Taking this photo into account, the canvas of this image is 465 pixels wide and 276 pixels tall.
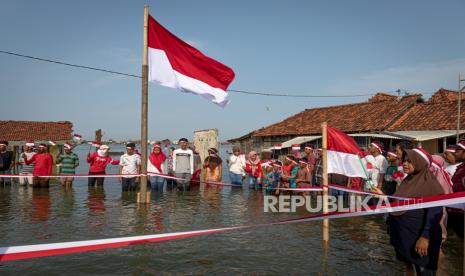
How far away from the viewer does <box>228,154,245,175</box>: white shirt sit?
1339 cm

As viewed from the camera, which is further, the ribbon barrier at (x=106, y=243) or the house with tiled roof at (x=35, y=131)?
the house with tiled roof at (x=35, y=131)

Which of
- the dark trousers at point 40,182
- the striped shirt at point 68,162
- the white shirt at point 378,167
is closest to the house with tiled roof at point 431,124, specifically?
the white shirt at point 378,167

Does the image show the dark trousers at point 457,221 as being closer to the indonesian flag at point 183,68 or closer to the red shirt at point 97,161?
the indonesian flag at point 183,68

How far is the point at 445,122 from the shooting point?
20547 millimetres

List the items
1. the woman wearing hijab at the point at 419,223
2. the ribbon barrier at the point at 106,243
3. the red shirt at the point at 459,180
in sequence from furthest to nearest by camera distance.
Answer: the red shirt at the point at 459,180 < the woman wearing hijab at the point at 419,223 < the ribbon barrier at the point at 106,243

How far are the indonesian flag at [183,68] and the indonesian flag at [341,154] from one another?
12.6 feet

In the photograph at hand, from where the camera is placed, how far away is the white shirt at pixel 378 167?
30.1 ft

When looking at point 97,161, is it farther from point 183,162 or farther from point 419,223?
point 419,223

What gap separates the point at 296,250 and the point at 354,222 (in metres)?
2.73

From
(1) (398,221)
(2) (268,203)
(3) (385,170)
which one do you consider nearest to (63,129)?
(2) (268,203)

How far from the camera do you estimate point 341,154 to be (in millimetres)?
6184

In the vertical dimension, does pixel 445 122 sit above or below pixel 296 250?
above

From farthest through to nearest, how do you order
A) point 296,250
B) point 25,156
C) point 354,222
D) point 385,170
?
point 25,156 < point 385,170 < point 354,222 < point 296,250

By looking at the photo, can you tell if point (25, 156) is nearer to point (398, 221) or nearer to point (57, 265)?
point (57, 265)
